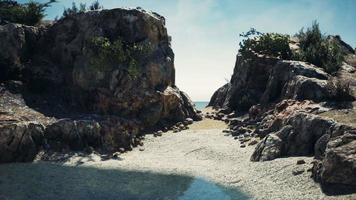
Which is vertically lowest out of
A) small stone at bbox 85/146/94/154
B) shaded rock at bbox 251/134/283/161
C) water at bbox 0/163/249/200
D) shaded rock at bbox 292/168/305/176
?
water at bbox 0/163/249/200

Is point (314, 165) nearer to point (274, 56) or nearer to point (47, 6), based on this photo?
point (274, 56)

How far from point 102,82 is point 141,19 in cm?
878

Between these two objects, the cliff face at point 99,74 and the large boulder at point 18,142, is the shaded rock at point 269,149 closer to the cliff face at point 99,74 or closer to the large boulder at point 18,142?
the cliff face at point 99,74

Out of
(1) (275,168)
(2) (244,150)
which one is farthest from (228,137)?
(1) (275,168)

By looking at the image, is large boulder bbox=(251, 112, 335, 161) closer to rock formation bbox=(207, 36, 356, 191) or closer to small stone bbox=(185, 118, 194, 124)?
rock formation bbox=(207, 36, 356, 191)

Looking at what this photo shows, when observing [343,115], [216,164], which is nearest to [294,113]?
[343,115]

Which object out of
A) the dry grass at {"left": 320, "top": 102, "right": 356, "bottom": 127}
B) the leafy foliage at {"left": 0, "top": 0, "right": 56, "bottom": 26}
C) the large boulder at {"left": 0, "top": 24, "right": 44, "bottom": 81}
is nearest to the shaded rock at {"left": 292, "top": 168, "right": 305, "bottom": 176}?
the dry grass at {"left": 320, "top": 102, "right": 356, "bottom": 127}

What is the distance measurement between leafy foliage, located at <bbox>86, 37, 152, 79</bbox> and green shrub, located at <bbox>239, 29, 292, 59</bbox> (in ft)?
45.4

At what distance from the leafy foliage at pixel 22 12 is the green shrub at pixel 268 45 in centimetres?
2563

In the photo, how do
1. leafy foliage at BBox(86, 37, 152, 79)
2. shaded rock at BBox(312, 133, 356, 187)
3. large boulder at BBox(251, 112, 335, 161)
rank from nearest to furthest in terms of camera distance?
shaded rock at BBox(312, 133, 356, 187), large boulder at BBox(251, 112, 335, 161), leafy foliage at BBox(86, 37, 152, 79)

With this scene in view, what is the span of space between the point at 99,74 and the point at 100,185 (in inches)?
788

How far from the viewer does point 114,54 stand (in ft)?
135

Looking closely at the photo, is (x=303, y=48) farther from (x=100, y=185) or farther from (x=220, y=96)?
(x=100, y=185)

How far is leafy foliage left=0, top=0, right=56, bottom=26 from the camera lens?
149ft
